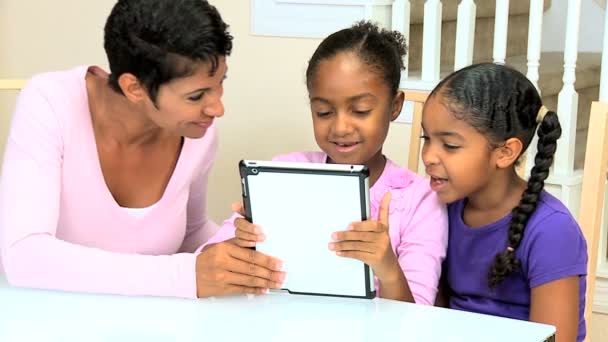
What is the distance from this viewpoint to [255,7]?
2777 mm

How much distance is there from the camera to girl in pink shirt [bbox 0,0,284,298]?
1435 mm

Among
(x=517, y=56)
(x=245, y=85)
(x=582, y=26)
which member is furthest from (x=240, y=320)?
(x=582, y=26)

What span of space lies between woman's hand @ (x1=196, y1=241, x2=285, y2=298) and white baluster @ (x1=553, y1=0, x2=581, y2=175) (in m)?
1.27

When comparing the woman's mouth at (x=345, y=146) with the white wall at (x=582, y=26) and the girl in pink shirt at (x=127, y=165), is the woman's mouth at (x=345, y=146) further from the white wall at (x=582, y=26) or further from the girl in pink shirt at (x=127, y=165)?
the white wall at (x=582, y=26)

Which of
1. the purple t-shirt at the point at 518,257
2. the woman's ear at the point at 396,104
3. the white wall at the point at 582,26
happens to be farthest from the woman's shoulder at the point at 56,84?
the white wall at the point at 582,26

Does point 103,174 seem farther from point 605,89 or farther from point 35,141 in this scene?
point 605,89

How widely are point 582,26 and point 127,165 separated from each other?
2.33 m

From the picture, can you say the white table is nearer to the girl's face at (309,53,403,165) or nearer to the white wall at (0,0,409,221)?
the girl's face at (309,53,403,165)

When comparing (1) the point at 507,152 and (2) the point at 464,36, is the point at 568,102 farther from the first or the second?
(1) the point at 507,152

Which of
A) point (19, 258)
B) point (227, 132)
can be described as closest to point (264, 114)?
point (227, 132)

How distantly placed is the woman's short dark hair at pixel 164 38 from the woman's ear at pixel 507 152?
46 centimetres

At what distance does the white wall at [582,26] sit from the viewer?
11.7 ft

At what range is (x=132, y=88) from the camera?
1.59 metres

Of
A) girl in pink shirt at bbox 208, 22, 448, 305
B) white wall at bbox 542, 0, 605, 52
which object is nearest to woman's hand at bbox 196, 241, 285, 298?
girl in pink shirt at bbox 208, 22, 448, 305
